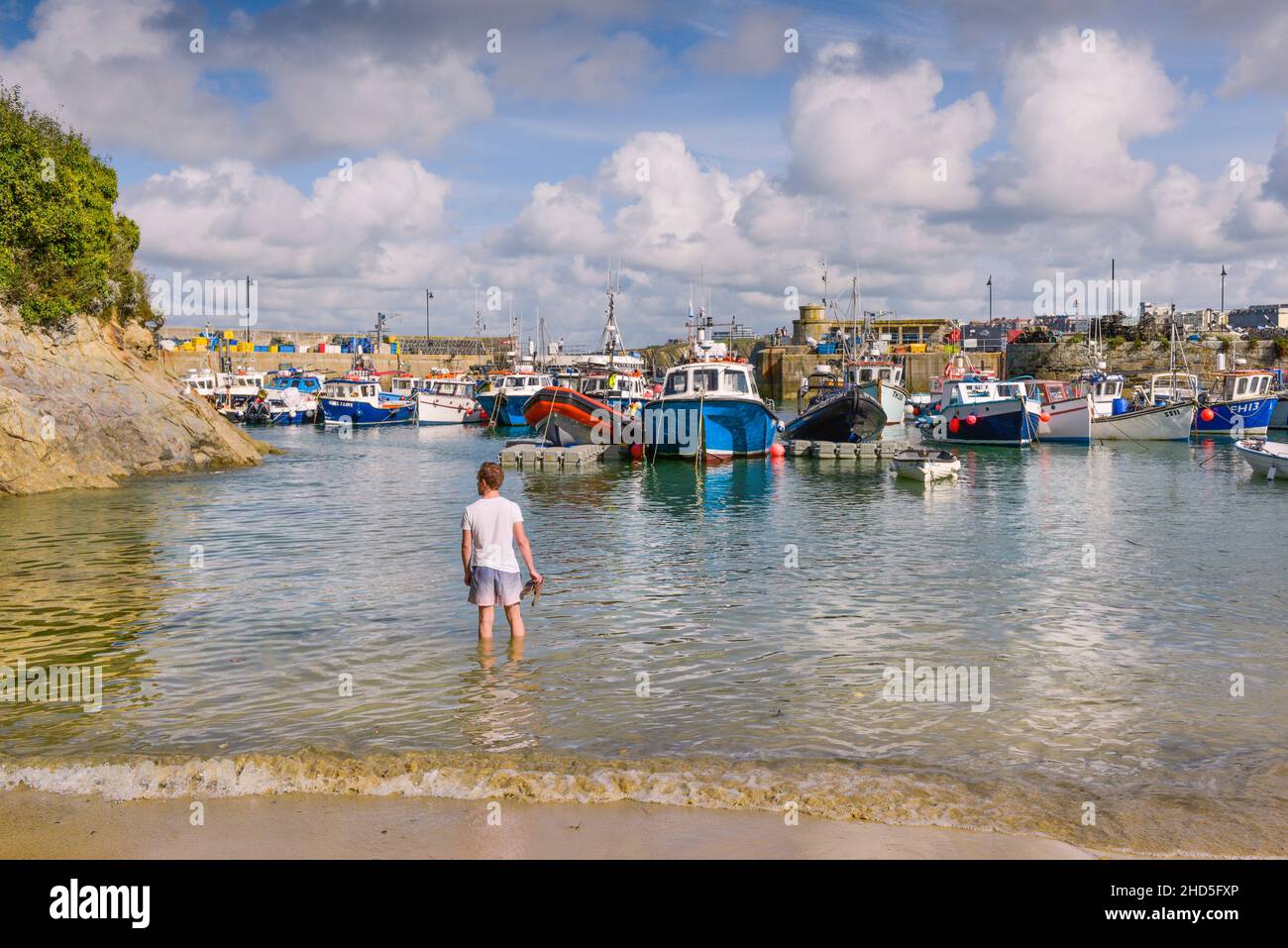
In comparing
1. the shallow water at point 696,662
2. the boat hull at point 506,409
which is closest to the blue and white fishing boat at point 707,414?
the shallow water at point 696,662

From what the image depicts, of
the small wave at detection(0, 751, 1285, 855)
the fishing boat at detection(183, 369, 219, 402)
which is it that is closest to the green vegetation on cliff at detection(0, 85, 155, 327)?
the small wave at detection(0, 751, 1285, 855)

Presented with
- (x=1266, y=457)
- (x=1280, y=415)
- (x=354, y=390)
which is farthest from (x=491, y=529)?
(x=354, y=390)

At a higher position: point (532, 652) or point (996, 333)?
point (996, 333)

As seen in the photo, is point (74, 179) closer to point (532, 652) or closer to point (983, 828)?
point (532, 652)

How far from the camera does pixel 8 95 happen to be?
28.2 meters

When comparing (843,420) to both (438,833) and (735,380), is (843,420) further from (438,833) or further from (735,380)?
(438,833)

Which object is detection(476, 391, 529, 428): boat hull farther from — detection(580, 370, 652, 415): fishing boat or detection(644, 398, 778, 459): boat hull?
detection(644, 398, 778, 459): boat hull

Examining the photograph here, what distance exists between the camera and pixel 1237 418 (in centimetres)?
4722

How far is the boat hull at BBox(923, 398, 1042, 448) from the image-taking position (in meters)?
42.4

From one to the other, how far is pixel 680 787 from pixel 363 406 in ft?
193

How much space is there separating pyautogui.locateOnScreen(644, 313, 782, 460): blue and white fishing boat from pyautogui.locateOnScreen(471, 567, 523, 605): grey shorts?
78.2 ft
